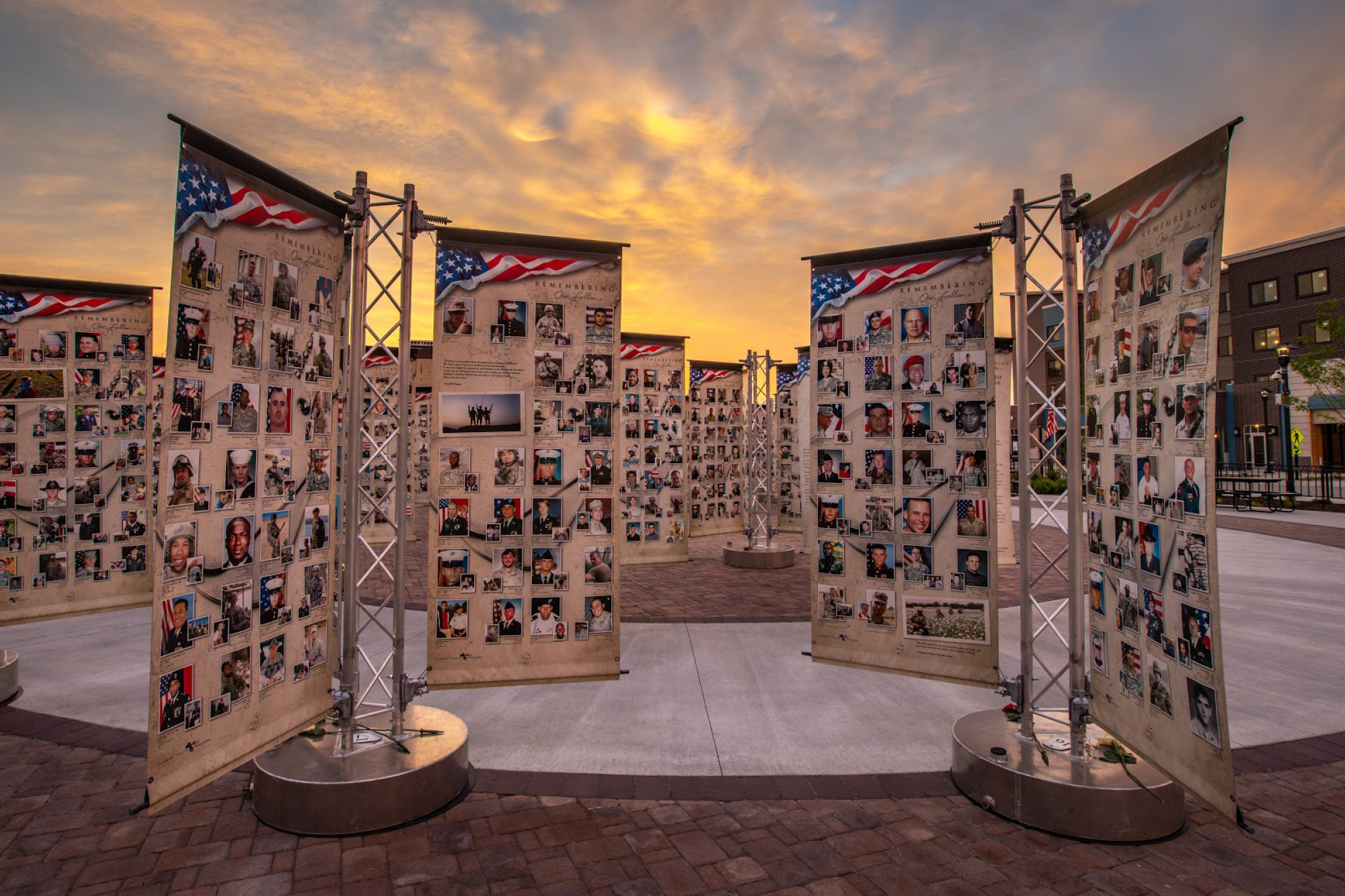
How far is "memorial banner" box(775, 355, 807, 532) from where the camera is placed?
61.8ft

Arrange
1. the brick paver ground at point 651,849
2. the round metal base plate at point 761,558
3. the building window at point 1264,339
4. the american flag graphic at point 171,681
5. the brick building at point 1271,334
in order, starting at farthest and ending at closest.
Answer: the building window at point 1264,339, the brick building at point 1271,334, the round metal base plate at point 761,558, the brick paver ground at point 651,849, the american flag graphic at point 171,681

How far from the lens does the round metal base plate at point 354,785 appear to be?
395 centimetres

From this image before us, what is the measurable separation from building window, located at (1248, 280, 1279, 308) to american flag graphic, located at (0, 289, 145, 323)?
49.9 meters

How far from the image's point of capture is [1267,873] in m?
3.54

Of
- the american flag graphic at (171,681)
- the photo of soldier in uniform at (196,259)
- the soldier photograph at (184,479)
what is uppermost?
the photo of soldier in uniform at (196,259)

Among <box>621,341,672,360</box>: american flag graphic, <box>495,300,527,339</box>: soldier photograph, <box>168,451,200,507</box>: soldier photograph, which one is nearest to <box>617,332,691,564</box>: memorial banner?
<box>621,341,672,360</box>: american flag graphic

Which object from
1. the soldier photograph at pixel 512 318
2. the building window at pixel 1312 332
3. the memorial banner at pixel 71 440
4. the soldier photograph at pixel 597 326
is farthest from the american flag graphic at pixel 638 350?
the building window at pixel 1312 332

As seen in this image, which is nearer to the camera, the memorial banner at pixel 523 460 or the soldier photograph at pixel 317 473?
the soldier photograph at pixel 317 473

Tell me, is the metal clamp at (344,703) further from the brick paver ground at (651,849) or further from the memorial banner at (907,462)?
the memorial banner at (907,462)

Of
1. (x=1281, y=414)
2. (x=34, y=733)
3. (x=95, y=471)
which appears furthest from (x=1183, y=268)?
(x=1281, y=414)

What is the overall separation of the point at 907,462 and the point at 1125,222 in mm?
2053

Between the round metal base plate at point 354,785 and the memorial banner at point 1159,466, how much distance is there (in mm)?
4041

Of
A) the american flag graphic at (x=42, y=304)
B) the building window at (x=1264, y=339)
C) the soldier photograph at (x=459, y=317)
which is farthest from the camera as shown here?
the building window at (x=1264, y=339)

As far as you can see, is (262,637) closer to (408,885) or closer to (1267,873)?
(408,885)
